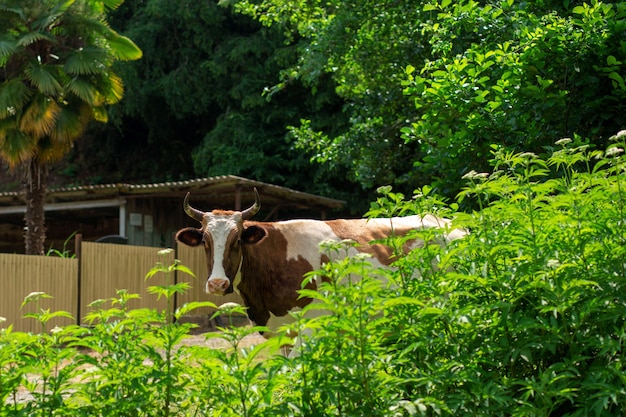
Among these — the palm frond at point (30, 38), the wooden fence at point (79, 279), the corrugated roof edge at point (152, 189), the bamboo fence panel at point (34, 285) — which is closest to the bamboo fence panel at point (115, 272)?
the wooden fence at point (79, 279)

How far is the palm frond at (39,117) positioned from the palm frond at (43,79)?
24 centimetres

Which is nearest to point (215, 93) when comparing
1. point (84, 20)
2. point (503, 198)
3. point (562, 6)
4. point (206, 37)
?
point (206, 37)

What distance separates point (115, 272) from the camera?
16.9m

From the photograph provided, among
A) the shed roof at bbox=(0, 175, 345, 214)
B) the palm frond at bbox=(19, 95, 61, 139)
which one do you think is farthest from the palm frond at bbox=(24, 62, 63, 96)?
the shed roof at bbox=(0, 175, 345, 214)

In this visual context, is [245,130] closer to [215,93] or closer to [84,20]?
[215,93]

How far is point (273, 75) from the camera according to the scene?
29250 millimetres

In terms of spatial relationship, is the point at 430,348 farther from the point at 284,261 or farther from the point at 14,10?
the point at 14,10

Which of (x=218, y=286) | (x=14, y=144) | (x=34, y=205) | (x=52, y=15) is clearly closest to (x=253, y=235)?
(x=218, y=286)

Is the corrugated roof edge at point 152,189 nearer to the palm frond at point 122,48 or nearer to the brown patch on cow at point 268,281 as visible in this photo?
the palm frond at point 122,48

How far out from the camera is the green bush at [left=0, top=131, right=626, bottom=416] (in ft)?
10.8

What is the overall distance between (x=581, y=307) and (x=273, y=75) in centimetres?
2630

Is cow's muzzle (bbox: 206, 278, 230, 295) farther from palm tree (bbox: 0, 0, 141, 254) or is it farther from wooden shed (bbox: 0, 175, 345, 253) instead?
palm tree (bbox: 0, 0, 141, 254)

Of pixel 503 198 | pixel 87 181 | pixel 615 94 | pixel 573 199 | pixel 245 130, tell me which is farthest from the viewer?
pixel 87 181

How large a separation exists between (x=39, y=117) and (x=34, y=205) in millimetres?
2342
